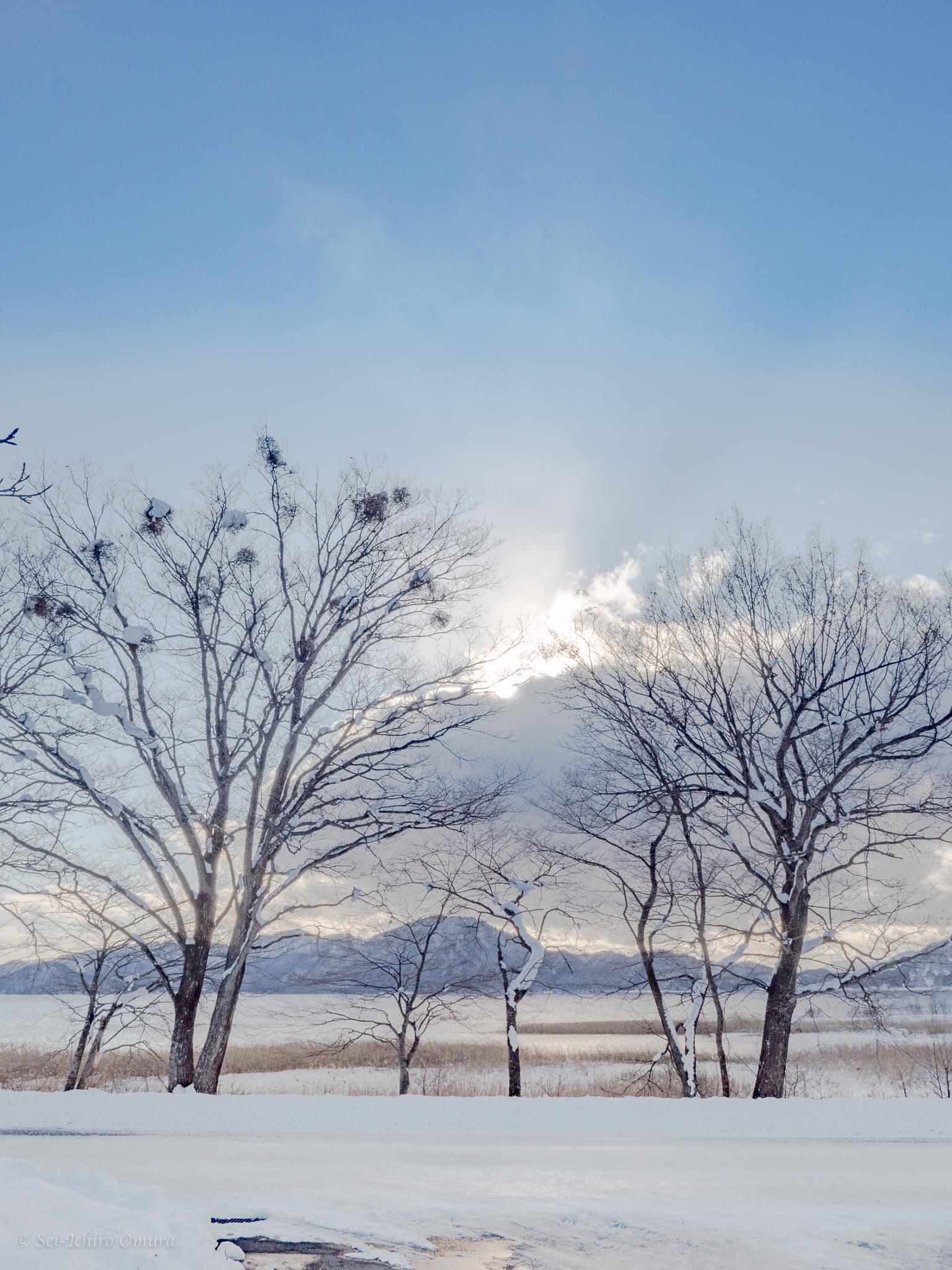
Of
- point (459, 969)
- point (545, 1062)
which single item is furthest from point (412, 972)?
point (545, 1062)

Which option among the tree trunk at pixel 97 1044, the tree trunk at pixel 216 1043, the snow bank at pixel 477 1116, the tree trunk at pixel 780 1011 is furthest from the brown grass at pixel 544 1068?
the tree trunk at pixel 216 1043

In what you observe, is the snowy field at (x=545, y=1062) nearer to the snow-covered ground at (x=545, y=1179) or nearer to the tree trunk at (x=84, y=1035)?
the tree trunk at (x=84, y=1035)

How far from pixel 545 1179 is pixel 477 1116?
6836 millimetres

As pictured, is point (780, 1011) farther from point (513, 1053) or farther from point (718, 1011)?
point (513, 1053)

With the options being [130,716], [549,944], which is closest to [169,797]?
[130,716]

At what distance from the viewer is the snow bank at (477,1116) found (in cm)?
1122

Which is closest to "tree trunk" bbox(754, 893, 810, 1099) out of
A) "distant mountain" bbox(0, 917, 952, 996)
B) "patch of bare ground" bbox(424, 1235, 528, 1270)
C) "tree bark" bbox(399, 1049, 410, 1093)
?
"distant mountain" bbox(0, 917, 952, 996)

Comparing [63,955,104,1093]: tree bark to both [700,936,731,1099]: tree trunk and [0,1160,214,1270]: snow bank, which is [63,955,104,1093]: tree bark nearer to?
[700,936,731,1099]: tree trunk

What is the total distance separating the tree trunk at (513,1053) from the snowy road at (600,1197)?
12.1 m

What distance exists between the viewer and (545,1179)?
227 inches

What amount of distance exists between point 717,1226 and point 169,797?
1359 centimetres

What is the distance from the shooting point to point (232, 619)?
56.6ft

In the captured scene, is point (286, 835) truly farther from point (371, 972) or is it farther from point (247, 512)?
point (371, 972)

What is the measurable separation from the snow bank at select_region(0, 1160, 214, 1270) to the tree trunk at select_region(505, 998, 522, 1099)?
17037mm
